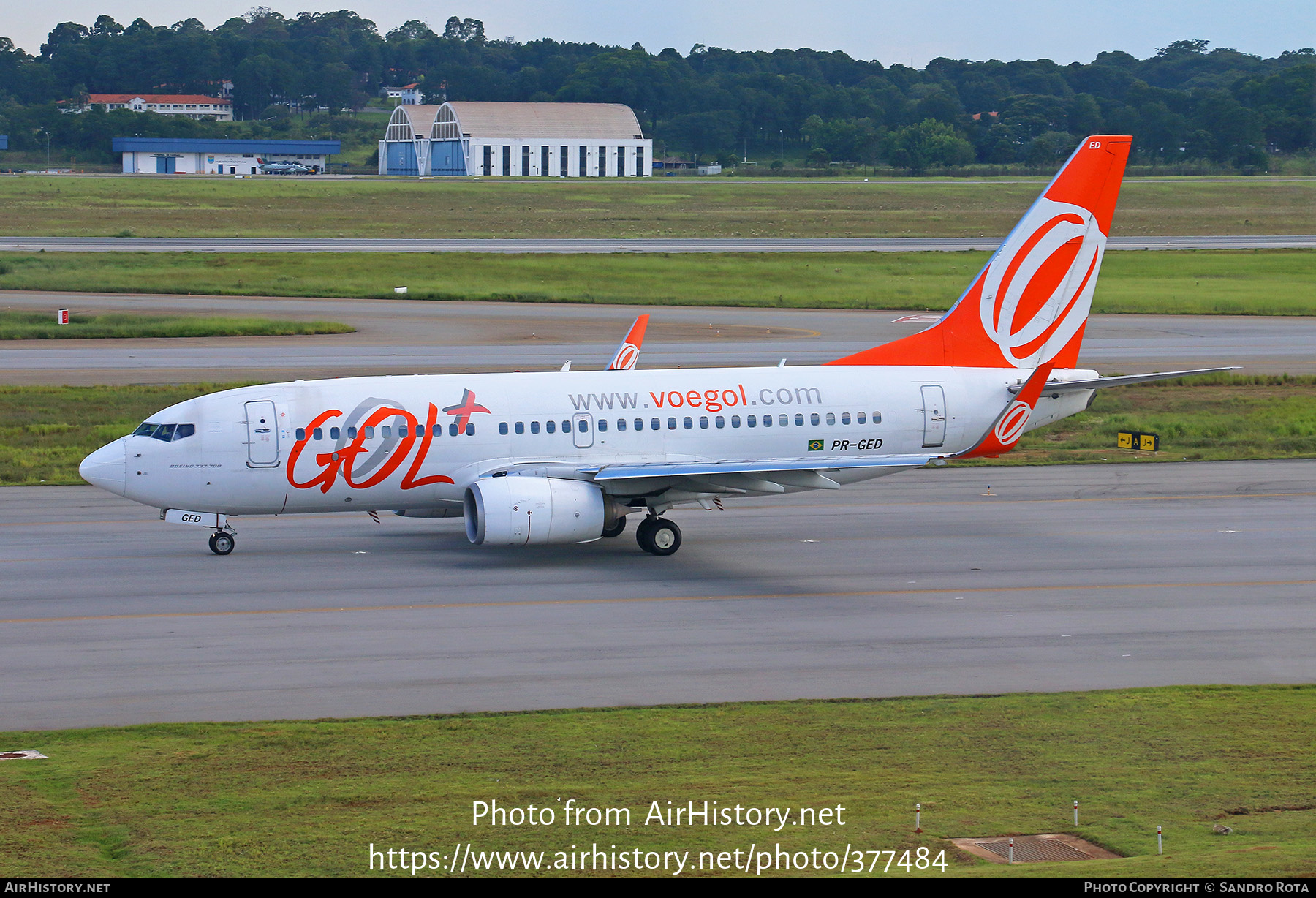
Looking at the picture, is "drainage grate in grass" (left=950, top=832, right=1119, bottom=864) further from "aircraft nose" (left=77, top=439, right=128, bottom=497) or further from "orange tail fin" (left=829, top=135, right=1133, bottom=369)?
"aircraft nose" (left=77, top=439, right=128, bottom=497)

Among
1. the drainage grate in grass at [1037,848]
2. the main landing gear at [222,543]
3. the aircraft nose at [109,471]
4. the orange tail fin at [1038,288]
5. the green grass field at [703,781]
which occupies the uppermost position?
the orange tail fin at [1038,288]

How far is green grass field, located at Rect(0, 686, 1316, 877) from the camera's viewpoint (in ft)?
44.9

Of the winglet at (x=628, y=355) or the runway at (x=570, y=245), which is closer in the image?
the winglet at (x=628, y=355)

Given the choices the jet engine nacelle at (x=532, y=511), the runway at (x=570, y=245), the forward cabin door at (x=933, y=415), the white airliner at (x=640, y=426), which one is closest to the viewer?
the jet engine nacelle at (x=532, y=511)

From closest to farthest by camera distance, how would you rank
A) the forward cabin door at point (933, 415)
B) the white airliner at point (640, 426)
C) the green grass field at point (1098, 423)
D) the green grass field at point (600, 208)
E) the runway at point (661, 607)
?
the runway at point (661, 607) < the white airliner at point (640, 426) < the forward cabin door at point (933, 415) < the green grass field at point (1098, 423) < the green grass field at point (600, 208)

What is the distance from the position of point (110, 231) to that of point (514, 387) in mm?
96866

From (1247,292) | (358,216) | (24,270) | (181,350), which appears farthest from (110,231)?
(1247,292)

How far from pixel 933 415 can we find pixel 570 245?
2973 inches

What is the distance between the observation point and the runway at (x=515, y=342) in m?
56.0

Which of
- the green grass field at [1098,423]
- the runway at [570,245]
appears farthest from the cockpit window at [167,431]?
the runway at [570,245]

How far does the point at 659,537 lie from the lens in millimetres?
30625

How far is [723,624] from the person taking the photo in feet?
82.2

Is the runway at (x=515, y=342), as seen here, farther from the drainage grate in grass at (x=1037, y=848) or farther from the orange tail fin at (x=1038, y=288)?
the drainage grate in grass at (x=1037, y=848)

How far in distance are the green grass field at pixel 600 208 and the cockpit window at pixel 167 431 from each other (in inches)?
3400
